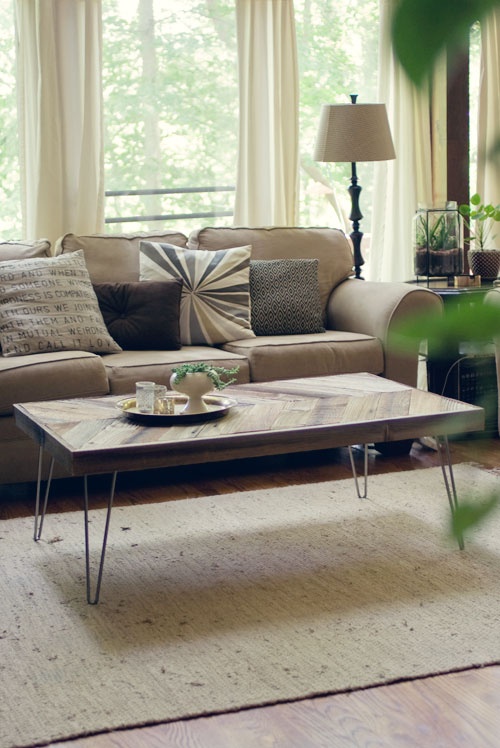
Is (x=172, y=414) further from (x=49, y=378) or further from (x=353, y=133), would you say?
(x=353, y=133)

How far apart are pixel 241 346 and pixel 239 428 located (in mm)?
1267

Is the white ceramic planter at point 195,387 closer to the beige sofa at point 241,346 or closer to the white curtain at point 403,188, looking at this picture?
the beige sofa at point 241,346

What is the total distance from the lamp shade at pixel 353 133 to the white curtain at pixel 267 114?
0.67 metres

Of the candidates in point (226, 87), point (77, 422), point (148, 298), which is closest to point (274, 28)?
point (226, 87)

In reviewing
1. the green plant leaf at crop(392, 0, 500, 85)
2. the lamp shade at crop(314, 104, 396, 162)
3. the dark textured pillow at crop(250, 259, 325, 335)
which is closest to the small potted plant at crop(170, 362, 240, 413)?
the dark textured pillow at crop(250, 259, 325, 335)

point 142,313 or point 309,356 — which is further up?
point 142,313

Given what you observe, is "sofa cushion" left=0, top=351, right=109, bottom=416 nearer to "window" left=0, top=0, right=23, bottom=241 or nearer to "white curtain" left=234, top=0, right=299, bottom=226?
"window" left=0, top=0, right=23, bottom=241

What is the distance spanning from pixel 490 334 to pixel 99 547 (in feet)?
8.92

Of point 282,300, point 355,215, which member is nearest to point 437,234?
point 355,215

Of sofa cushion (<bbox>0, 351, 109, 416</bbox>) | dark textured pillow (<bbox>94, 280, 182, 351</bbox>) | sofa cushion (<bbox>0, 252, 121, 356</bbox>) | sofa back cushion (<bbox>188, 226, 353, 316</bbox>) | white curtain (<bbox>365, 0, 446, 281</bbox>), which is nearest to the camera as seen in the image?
sofa cushion (<bbox>0, 351, 109, 416</bbox>)

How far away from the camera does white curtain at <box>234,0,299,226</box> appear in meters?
4.91

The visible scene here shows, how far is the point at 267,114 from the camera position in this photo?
5004 millimetres

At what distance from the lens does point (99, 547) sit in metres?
2.88

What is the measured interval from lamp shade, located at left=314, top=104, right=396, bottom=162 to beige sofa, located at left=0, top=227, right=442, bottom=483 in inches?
14.5
